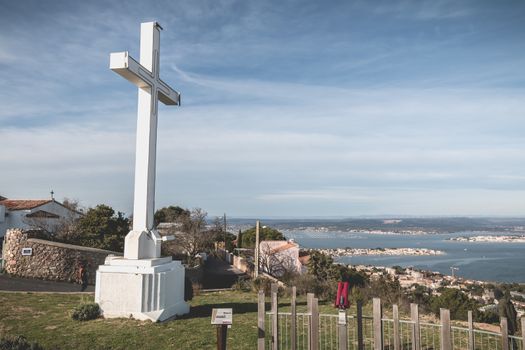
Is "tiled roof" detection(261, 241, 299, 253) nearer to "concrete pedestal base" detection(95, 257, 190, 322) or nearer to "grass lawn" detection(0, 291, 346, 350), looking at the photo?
"grass lawn" detection(0, 291, 346, 350)

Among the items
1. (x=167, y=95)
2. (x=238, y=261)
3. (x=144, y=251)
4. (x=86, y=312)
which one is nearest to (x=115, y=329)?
(x=86, y=312)

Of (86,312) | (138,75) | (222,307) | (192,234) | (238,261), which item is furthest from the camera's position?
(238,261)

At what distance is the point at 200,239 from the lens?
2839cm

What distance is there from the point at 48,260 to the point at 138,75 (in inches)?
494

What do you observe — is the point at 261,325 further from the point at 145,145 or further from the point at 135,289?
the point at 145,145

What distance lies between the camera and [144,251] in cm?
1044

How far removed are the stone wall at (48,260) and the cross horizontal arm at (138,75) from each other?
1051 cm

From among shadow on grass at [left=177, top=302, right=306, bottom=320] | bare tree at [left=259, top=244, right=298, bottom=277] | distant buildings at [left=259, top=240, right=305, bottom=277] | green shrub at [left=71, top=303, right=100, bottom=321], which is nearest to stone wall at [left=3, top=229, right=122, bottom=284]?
shadow on grass at [left=177, top=302, right=306, bottom=320]

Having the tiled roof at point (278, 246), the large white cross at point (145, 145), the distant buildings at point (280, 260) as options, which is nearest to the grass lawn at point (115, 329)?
the large white cross at point (145, 145)

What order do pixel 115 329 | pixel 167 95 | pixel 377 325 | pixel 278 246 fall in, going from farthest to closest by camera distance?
pixel 278 246 → pixel 167 95 → pixel 115 329 → pixel 377 325

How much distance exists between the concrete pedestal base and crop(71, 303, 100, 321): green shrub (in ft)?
0.53

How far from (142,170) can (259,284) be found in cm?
887

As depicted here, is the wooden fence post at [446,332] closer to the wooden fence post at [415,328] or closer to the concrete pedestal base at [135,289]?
the wooden fence post at [415,328]

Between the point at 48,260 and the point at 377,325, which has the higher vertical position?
the point at 377,325
